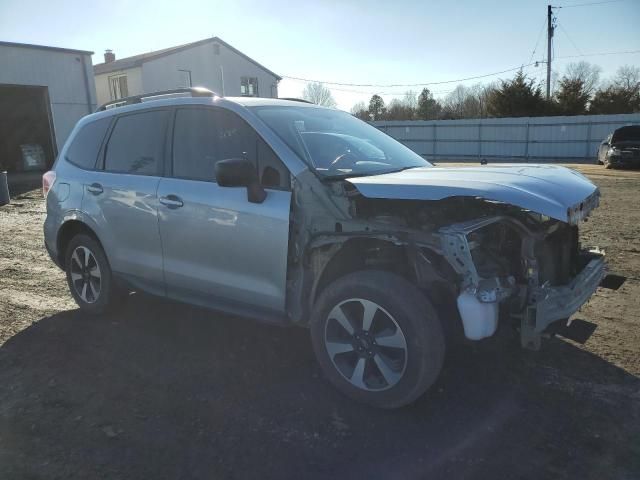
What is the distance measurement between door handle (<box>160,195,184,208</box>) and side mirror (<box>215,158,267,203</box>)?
2.02 ft

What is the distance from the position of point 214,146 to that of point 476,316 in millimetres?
2327

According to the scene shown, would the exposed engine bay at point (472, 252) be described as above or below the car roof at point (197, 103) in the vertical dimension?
below

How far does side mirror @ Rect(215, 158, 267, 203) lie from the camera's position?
3449mm

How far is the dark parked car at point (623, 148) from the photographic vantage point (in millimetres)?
18938

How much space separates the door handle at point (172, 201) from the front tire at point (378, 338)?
1.42 m

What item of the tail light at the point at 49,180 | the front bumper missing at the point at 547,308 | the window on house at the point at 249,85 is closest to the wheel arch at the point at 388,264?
the front bumper missing at the point at 547,308

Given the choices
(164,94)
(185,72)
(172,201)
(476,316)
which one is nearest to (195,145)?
(172,201)

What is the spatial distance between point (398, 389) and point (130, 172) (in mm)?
2934

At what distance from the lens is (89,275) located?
198 inches

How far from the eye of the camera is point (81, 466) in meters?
2.80

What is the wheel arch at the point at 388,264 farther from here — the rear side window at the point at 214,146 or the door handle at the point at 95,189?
the door handle at the point at 95,189

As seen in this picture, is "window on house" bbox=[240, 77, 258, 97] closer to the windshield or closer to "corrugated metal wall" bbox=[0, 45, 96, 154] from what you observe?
"corrugated metal wall" bbox=[0, 45, 96, 154]

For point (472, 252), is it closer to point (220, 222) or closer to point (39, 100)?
point (220, 222)

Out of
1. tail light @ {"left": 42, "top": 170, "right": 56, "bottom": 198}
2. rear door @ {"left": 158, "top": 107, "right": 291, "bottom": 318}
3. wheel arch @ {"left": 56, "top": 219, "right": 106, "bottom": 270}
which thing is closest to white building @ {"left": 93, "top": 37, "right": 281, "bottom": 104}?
tail light @ {"left": 42, "top": 170, "right": 56, "bottom": 198}
